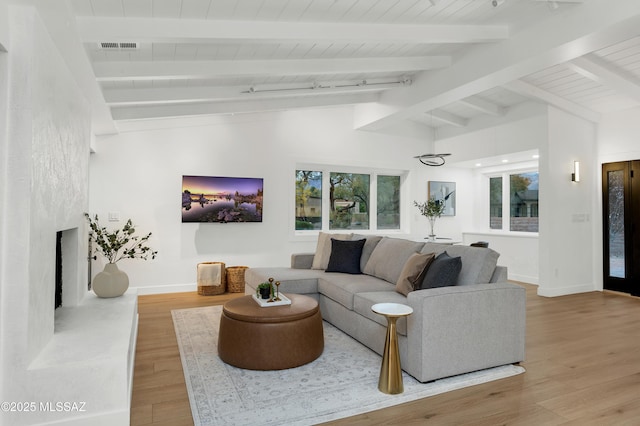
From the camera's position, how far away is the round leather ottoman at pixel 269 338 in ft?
9.24

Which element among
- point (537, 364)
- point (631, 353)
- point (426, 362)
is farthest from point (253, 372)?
point (631, 353)

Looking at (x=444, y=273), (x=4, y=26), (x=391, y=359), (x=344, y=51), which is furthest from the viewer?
(x=344, y=51)

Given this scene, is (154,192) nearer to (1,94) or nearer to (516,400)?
(1,94)

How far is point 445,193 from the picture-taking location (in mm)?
7898

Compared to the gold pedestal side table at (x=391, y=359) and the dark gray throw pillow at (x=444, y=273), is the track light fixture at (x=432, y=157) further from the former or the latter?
the gold pedestal side table at (x=391, y=359)

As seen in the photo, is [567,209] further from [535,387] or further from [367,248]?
[535,387]

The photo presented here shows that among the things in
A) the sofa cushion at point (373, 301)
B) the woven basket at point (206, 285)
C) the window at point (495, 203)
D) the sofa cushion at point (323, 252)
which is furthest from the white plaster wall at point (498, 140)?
the woven basket at point (206, 285)

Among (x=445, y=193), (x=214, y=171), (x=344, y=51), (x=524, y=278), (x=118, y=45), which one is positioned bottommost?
(x=524, y=278)

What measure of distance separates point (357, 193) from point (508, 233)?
3041 mm

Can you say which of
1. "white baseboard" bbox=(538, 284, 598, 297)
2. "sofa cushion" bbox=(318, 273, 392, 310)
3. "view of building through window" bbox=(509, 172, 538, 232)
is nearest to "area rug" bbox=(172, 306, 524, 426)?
"sofa cushion" bbox=(318, 273, 392, 310)

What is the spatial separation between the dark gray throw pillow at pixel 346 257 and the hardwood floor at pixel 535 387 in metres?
1.88

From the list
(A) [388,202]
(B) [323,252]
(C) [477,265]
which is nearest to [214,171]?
(B) [323,252]

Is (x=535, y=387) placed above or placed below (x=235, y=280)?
below

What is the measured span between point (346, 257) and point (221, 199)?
2.37 m
